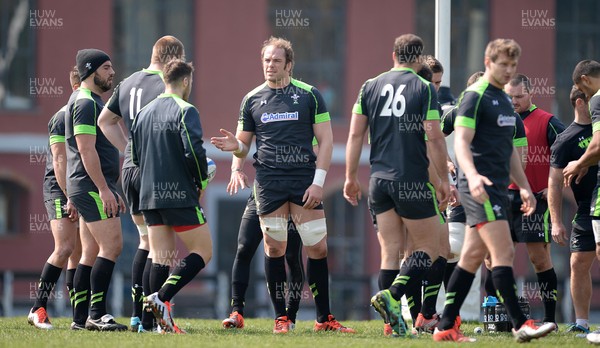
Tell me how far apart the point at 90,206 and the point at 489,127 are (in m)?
3.68

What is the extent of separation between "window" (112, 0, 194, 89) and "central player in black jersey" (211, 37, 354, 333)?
18870mm

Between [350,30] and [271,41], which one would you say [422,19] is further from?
[271,41]

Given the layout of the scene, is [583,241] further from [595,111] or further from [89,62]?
[89,62]

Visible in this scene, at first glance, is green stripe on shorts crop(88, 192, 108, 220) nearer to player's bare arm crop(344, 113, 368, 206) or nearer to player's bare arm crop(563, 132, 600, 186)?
player's bare arm crop(344, 113, 368, 206)

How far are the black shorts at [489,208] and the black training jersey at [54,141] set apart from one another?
3.98 meters

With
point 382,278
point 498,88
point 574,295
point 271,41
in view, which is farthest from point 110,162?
point 574,295

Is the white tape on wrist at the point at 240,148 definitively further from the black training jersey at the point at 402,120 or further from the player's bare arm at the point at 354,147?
the black training jersey at the point at 402,120

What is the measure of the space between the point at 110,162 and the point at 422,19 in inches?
817

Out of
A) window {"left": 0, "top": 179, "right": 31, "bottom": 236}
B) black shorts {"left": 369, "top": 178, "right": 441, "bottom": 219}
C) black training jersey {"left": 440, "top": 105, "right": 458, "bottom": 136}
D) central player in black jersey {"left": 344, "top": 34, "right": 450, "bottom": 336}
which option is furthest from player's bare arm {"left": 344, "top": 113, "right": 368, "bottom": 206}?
window {"left": 0, "top": 179, "right": 31, "bottom": 236}

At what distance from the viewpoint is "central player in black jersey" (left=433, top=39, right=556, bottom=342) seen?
8398 millimetres

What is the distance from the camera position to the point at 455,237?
1115cm

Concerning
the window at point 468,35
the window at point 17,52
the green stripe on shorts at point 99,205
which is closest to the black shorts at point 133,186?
the green stripe on shorts at point 99,205

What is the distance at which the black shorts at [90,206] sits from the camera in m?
9.90

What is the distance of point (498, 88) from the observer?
8.66 m
